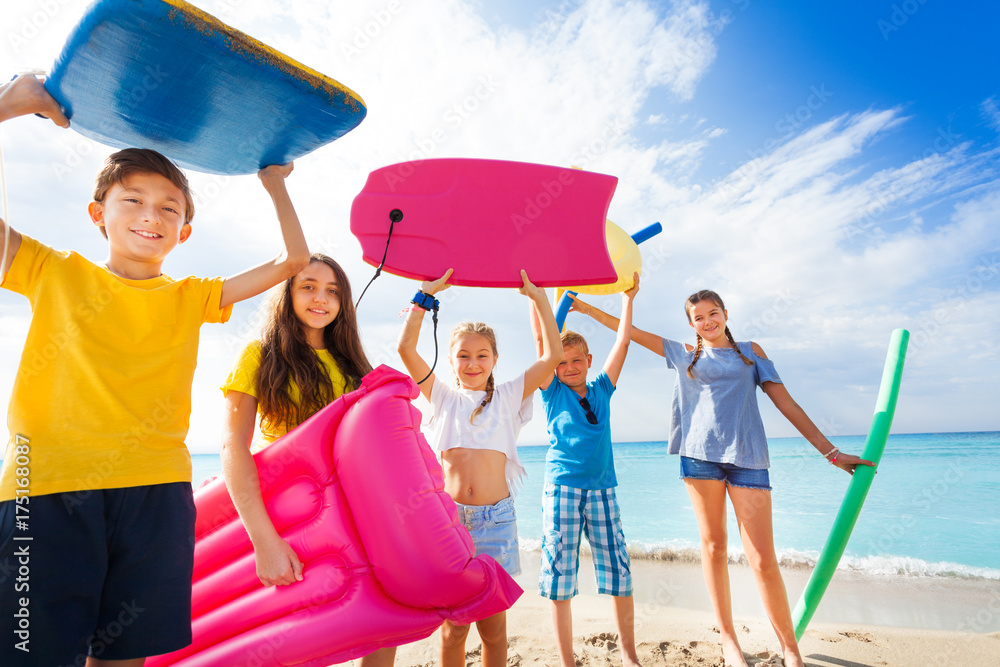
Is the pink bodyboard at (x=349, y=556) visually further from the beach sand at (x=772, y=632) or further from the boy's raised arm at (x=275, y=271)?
the beach sand at (x=772, y=632)

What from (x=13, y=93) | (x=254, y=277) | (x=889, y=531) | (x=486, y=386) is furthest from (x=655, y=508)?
(x=13, y=93)

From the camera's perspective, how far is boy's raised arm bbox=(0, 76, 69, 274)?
136cm

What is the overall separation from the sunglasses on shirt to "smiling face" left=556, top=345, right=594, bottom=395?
10 centimetres

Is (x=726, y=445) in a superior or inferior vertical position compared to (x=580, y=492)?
superior

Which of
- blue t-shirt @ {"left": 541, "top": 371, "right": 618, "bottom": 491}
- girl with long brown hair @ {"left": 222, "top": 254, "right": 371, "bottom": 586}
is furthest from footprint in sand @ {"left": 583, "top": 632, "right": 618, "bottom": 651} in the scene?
girl with long brown hair @ {"left": 222, "top": 254, "right": 371, "bottom": 586}

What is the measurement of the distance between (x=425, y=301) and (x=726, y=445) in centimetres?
177

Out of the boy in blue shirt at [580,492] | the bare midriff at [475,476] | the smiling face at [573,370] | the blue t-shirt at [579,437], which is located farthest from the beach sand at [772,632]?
the smiling face at [573,370]

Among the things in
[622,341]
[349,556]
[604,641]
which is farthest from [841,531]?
[349,556]

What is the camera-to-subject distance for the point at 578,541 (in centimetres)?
A: 277

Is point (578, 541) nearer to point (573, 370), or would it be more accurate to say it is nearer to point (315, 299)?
point (573, 370)

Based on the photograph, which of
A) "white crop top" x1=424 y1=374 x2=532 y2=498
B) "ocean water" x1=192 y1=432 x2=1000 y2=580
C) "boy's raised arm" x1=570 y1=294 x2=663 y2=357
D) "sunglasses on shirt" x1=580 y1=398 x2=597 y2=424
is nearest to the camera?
"white crop top" x1=424 y1=374 x2=532 y2=498

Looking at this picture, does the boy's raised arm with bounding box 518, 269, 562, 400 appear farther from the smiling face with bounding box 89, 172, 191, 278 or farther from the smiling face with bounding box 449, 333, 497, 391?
the smiling face with bounding box 89, 172, 191, 278

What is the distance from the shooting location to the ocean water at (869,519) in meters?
5.88

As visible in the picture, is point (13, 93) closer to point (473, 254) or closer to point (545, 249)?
point (473, 254)
